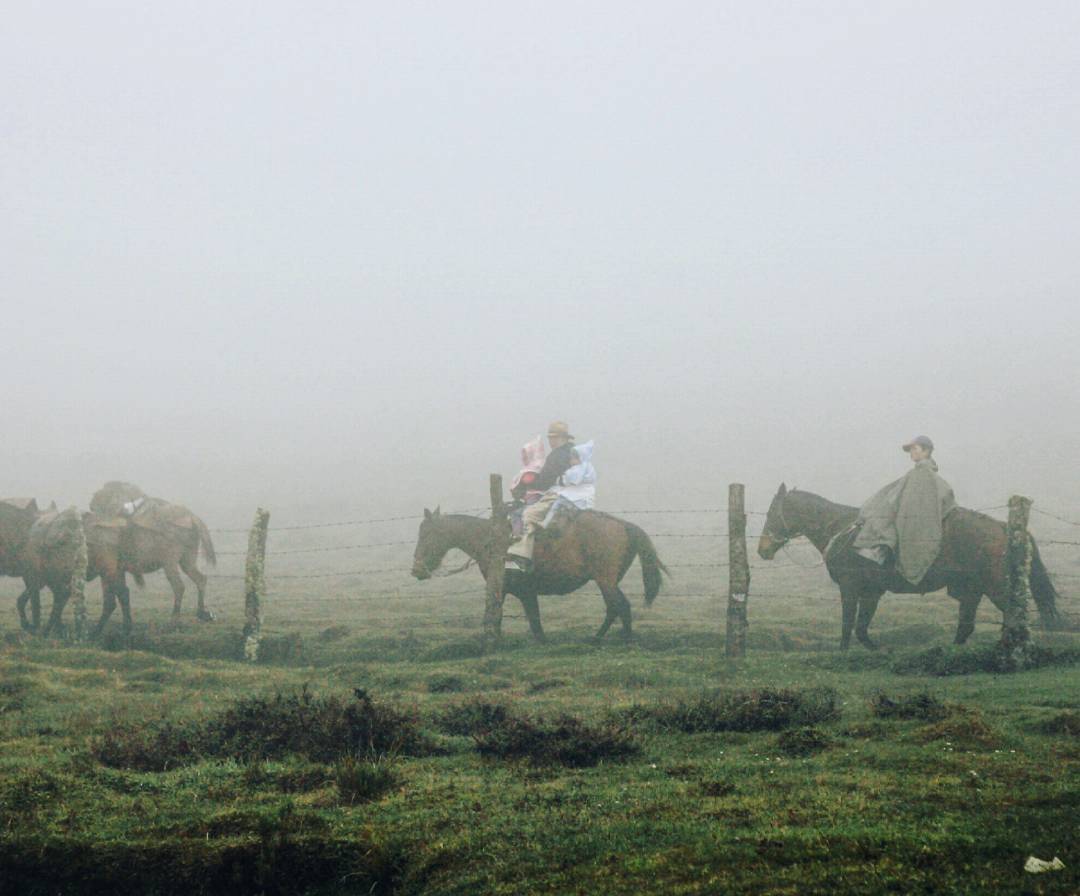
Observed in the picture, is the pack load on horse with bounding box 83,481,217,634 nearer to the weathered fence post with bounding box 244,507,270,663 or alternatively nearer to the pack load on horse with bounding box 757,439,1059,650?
the weathered fence post with bounding box 244,507,270,663

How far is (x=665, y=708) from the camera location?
9.80 m

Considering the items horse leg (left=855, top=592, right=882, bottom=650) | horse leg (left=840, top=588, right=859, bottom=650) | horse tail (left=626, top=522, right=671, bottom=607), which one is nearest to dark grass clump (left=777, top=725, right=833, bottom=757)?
horse leg (left=855, top=592, right=882, bottom=650)

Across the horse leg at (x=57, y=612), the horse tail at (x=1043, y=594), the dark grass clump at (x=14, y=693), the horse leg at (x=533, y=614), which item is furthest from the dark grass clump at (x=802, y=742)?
the horse leg at (x=57, y=612)

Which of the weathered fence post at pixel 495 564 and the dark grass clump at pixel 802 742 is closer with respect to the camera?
the dark grass clump at pixel 802 742

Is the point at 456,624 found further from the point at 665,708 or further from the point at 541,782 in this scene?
the point at 541,782

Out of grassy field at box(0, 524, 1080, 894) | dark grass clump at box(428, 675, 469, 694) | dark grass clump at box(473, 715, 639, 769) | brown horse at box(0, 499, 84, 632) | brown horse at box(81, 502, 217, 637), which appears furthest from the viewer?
brown horse at box(81, 502, 217, 637)

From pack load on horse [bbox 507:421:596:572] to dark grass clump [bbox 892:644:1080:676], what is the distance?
21.4ft

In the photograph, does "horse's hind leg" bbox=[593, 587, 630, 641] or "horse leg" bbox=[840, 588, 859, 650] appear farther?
"horse's hind leg" bbox=[593, 587, 630, 641]

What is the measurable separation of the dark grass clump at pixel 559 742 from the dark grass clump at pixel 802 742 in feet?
3.93

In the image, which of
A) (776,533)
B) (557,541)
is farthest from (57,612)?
(776,533)

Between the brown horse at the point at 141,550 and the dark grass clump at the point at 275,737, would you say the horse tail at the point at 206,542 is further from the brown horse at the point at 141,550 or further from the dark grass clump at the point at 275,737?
the dark grass clump at the point at 275,737

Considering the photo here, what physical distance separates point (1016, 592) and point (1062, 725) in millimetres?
5052

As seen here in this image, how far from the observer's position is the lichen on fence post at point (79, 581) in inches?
702

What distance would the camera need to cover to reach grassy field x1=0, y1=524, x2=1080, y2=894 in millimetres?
5273
